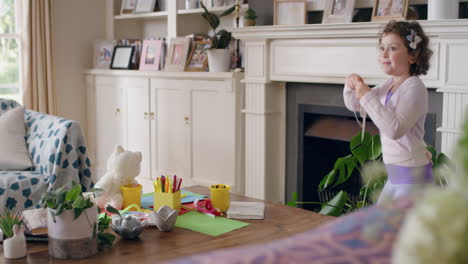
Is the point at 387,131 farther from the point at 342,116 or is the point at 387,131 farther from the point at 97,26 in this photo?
the point at 97,26

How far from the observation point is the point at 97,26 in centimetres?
545

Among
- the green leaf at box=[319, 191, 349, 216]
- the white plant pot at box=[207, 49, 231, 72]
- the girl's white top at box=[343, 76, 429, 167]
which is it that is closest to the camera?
the girl's white top at box=[343, 76, 429, 167]

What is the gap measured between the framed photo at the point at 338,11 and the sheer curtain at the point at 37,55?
8.14 feet

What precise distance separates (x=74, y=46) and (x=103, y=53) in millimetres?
275

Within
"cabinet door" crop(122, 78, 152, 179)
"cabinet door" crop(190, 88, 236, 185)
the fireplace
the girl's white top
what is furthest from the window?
the girl's white top

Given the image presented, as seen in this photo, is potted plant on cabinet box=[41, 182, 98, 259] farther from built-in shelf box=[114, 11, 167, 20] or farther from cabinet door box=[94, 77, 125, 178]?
cabinet door box=[94, 77, 125, 178]

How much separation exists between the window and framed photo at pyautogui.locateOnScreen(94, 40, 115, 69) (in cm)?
65

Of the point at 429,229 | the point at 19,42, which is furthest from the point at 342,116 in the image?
the point at 429,229

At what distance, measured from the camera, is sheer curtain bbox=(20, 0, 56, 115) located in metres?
4.89

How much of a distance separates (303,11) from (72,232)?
8.33ft

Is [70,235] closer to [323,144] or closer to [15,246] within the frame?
[15,246]

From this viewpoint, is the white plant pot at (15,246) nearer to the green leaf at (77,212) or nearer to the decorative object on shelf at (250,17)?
the green leaf at (77,212)

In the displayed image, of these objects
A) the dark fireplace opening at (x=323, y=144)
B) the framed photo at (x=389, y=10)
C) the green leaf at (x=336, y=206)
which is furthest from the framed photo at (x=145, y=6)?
the green leaf at (x=336, y=206)

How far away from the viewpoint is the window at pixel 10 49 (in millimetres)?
4988
